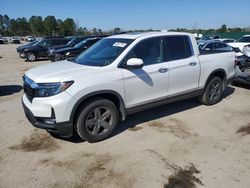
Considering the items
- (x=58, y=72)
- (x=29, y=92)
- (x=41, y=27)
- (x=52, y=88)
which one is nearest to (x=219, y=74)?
Answer: (x=58, y=72)

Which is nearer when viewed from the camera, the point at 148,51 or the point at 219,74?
the point at 148,51

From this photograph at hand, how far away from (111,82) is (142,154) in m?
1.31

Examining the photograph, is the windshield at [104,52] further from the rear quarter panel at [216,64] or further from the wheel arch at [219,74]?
the wheel arch at [219,74]

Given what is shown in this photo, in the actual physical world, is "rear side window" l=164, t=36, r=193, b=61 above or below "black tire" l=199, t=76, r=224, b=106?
above

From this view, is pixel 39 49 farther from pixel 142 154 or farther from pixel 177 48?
pixel 142 154

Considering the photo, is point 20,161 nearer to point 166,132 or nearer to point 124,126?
point 124,126

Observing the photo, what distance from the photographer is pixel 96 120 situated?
464 centimetres

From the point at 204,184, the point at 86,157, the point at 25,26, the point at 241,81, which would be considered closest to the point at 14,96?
the point at 86,157

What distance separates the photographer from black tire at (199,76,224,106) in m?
6.47

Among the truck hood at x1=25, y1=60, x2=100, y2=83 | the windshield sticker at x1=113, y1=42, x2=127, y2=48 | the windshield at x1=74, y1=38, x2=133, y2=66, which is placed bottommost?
the truck hood at x1=25, y1=60, x2=100, y2=83

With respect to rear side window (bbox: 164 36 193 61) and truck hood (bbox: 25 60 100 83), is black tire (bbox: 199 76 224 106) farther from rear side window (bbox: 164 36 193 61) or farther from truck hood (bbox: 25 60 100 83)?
truck hood (bbox: 25 60 100 83)

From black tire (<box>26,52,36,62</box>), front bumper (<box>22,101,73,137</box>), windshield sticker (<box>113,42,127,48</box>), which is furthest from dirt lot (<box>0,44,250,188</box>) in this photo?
black tire (<box>26,52,36,62</box>)

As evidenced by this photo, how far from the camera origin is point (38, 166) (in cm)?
395

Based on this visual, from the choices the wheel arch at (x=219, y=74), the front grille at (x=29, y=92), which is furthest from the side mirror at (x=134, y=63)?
the wheel arch at (x=219, y=74)
